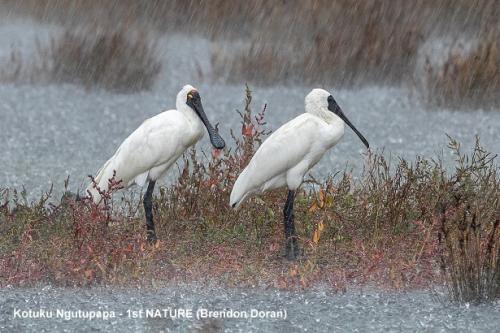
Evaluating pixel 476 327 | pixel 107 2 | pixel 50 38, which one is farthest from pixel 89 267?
pixel 107 2

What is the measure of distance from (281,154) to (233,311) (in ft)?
4.08

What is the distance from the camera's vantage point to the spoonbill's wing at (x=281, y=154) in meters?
7.66

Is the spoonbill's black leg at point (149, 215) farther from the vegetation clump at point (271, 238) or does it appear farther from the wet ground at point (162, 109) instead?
the wet ground at point (162, 109)

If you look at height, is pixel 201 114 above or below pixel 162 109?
below

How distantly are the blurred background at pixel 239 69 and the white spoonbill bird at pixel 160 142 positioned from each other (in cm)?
284

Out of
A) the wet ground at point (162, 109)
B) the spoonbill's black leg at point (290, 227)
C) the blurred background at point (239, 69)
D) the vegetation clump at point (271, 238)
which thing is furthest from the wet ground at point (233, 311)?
the blurred background at point (239, 69)

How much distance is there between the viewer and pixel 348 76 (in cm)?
1461

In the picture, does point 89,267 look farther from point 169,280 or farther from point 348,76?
point 348,76

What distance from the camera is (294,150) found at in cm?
766

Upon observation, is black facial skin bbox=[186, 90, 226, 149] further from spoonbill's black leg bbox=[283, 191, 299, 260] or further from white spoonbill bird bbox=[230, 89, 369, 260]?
spoonbill's black leg bbox=[283, 191, 299, 260]

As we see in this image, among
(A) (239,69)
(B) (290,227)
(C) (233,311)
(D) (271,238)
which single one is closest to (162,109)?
(A) (239,69)

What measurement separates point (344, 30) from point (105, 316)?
9.17 m

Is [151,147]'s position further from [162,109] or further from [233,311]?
[162,109]

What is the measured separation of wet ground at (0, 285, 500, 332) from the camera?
6.47m
